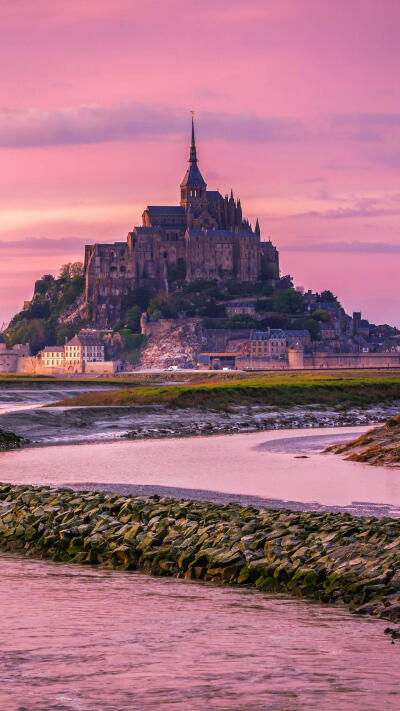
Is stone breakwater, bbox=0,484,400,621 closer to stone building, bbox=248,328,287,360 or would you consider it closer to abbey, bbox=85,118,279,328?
stone building, bbox=248,328,287,360

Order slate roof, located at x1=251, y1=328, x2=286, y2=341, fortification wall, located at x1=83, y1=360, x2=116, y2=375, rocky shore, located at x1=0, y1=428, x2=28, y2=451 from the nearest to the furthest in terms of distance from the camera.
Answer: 1. rocky shore, located at x1=0, y1=428, x2=28, y2=451
2. slate roof, located at x1=251, y1=328, x2=286, y2=341
3. fortification wall, located at x1=83, y1=360, x2=116, y2=375

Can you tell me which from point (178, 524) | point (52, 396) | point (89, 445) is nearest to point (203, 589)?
point (178, 524)

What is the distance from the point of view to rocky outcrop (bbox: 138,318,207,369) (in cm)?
16362

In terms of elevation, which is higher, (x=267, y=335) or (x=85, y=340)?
(x=267, y=335)

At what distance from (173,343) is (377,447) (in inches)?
5315

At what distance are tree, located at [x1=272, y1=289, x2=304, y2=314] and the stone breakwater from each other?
15225 centimetres

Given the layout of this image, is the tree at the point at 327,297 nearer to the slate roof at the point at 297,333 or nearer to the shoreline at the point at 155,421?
the slate roof at the point at 297,333

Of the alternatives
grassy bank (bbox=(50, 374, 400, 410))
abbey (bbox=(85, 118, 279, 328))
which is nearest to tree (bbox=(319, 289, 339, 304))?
abbey (bbox=(85, 118, 279, 328))

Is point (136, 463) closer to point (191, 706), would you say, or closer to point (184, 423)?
point (184, 423)

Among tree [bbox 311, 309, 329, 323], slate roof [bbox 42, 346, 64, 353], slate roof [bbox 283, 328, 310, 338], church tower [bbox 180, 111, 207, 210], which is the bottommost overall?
slate roof [bbox 42, 346, 64, 353]

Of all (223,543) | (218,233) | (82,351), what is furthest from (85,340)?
(223,543)

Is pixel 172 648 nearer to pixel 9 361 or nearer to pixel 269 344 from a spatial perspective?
pixel 269 344

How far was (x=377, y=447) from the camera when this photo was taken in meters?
31.3

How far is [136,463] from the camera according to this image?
1222 inches
